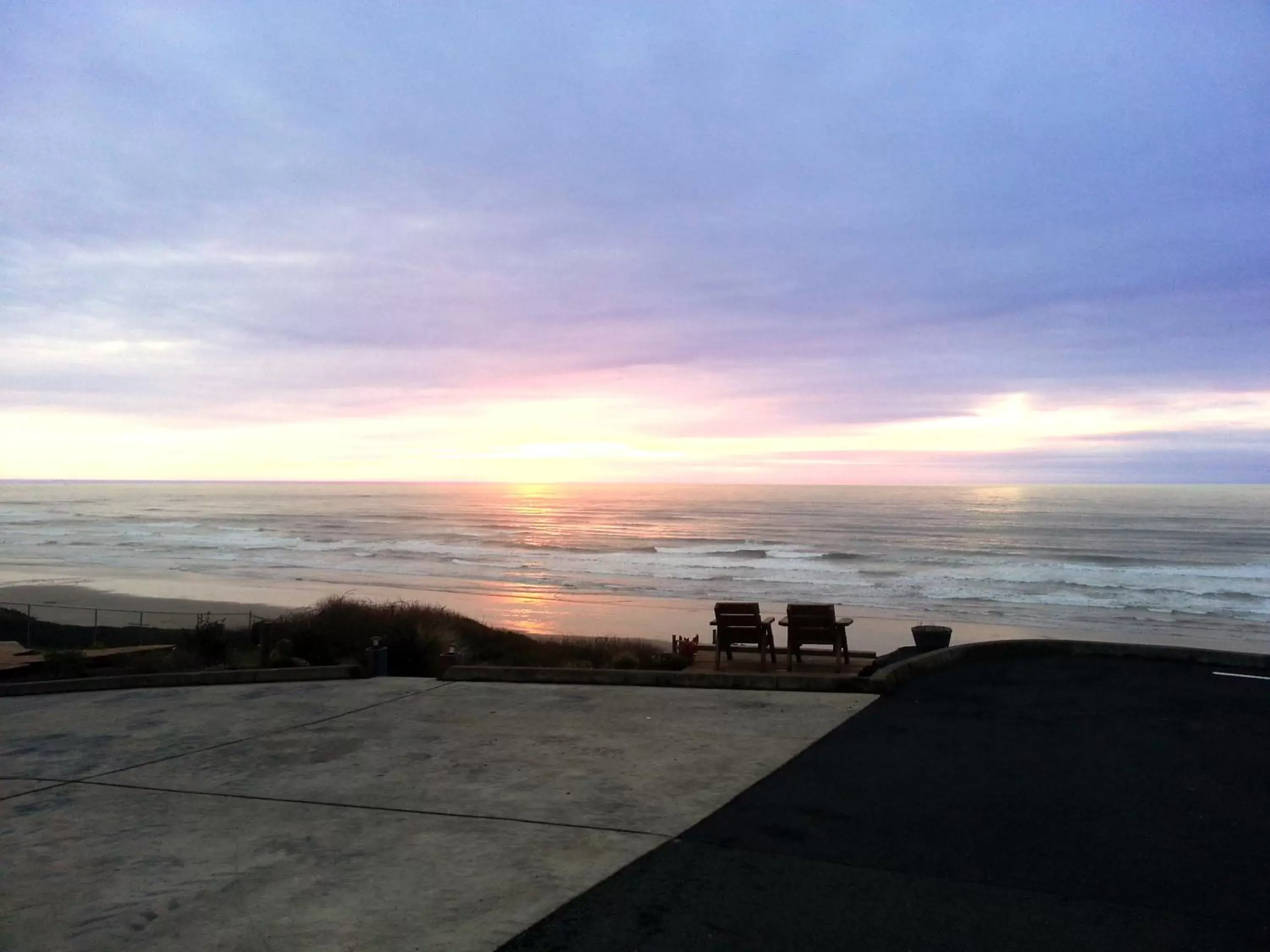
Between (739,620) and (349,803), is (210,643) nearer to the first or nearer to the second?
(739,620)

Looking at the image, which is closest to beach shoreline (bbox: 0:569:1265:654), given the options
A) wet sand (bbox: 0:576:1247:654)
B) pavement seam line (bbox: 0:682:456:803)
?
wet sand (bbox: 0:576:1247:654)

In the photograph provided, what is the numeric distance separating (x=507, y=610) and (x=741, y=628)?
772 inches

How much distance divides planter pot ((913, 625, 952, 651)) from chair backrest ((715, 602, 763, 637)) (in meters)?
2.73

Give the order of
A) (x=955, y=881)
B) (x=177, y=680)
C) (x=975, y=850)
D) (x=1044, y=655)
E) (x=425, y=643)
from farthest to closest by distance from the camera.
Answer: (x=425, y=643) → (x=1044, y=655) → (x=177, y=680) → (x=975, y=850) → (x=955, y=881)

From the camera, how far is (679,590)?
37.9 meters

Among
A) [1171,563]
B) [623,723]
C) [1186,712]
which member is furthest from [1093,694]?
[1171,563]

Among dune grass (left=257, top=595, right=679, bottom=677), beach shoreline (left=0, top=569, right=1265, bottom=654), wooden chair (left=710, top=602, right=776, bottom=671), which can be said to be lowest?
beach shoreline (left=0, top=569, right=1265, bottom=654)

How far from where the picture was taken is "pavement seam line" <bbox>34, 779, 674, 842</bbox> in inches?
189

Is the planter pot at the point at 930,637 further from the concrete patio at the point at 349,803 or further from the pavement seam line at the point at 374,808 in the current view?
the pavement seam line at the point at 374,808

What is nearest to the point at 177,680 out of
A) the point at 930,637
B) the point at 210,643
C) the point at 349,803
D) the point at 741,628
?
the point at 349,803

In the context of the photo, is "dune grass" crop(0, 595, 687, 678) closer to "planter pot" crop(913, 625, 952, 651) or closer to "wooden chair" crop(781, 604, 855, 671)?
"wooden chair" crop(781, 604, 855, 671)

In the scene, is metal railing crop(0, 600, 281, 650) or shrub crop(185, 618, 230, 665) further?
metal railing crop(0, 600, 281, 650)

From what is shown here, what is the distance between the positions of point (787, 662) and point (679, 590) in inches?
931

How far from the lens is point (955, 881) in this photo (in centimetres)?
409
